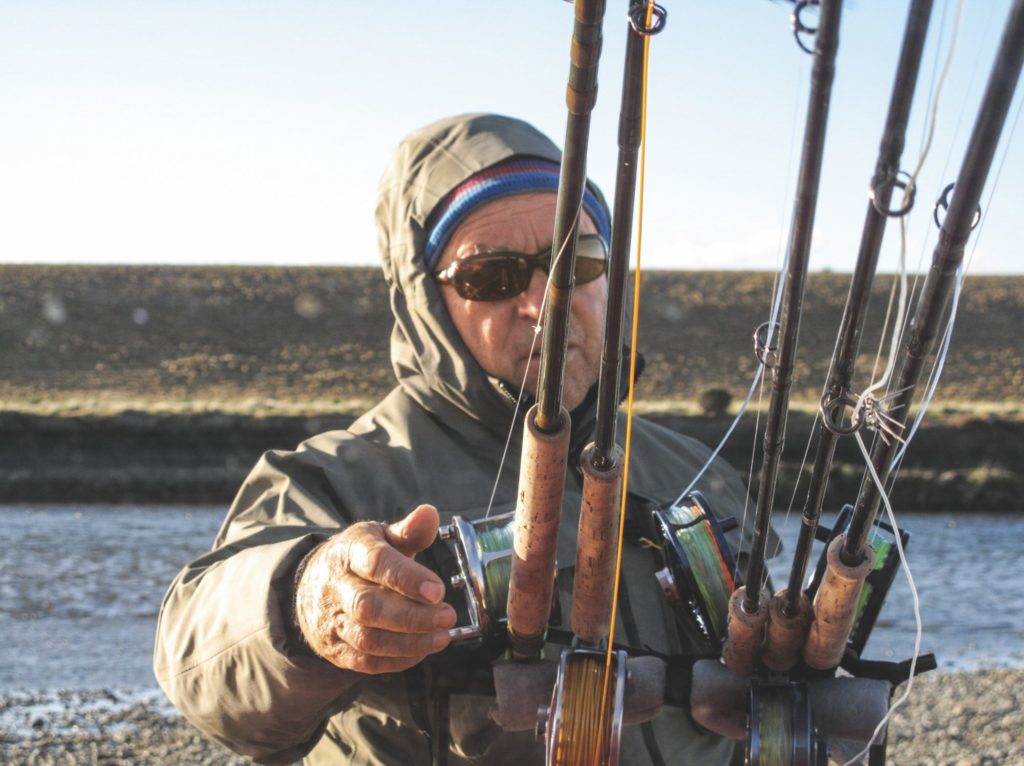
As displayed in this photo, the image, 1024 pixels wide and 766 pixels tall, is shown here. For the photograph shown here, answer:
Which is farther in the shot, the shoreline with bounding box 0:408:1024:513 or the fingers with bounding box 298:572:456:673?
the shoreline with bounding box 0:408:1024:513

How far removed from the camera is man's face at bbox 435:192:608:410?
2.85m

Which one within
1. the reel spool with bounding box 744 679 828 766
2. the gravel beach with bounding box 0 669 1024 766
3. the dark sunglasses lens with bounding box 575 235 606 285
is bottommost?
the gravel beach with bounding box 0 669 1024 766

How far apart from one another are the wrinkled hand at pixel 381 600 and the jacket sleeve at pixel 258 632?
151mm

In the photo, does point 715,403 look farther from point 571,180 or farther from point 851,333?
point 571,180

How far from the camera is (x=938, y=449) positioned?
21594mm

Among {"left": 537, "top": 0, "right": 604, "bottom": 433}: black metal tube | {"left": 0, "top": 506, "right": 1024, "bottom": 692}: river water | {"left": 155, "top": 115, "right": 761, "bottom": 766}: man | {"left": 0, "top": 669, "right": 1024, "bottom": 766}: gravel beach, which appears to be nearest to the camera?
{"left": 537, "top": 0, "right": 604, "bottom": 433}: black metal tube

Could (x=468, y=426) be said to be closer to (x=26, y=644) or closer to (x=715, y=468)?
(x=715, y=468)

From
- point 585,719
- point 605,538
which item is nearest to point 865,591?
point 605,538

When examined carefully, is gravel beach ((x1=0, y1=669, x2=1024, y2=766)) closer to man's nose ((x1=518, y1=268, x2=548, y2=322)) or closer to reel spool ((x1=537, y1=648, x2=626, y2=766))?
man's nose ((x1=518, y1=268, x2=548, y2=322))

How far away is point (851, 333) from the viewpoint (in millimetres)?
1760

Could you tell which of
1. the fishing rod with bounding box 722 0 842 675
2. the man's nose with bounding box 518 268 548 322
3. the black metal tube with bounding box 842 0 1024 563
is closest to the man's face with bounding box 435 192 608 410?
the man's nose with bounding box 518 268 548 322

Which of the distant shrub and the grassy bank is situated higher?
the distant shrub

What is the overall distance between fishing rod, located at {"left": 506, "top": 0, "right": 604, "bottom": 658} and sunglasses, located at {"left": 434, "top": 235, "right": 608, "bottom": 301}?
821mm

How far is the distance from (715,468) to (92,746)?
15.8 feet
